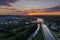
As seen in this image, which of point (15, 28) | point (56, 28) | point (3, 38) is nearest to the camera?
point (3, 38)

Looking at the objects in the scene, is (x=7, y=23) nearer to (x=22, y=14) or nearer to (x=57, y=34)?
(x=22, y=14)

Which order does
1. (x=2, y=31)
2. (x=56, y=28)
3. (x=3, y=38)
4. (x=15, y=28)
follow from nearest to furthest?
(x=3, y=38) → (x=2, y=31) → (x=15, y=28) → (x=56, y=28)

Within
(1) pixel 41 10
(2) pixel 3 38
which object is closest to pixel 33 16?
(1) pixel 41 10

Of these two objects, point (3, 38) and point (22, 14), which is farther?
point (22, 14)

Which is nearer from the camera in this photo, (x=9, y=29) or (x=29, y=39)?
(x=9, y=29)

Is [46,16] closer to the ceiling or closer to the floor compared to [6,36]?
closer to the ceiling

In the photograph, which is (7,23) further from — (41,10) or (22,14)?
(41,10)

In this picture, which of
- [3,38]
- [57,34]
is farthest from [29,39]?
[3,38]

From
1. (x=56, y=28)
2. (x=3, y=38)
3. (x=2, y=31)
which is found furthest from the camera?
(x=56, y=28)

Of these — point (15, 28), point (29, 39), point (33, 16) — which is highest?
point (33, 16)
